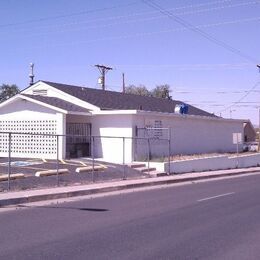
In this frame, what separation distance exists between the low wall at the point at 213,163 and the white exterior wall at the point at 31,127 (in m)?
6.34

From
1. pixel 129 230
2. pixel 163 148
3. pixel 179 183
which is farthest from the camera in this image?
pixel 163 148

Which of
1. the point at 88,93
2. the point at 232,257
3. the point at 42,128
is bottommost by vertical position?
the point at 232,257

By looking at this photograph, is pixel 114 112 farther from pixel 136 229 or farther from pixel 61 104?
pixel 136 229

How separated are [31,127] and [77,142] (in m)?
2.78

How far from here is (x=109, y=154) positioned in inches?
1200

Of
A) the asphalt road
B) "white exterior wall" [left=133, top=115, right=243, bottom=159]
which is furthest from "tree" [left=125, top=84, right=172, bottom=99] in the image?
the asphalt road

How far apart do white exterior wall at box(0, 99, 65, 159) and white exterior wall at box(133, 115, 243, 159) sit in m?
4.54

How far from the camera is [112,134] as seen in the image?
100ft

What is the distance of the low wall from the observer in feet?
91.6

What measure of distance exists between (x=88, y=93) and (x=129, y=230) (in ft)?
84.3

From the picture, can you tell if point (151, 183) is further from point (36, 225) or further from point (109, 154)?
point (36, 225)

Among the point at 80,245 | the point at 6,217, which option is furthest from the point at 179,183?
the point at 80,245

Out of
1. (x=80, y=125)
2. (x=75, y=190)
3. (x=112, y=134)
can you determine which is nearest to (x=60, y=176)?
(x=75, y=190)

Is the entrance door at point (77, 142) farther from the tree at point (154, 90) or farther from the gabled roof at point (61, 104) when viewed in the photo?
the tree at point (154, 90)
